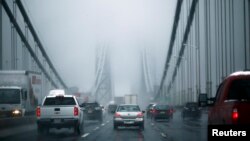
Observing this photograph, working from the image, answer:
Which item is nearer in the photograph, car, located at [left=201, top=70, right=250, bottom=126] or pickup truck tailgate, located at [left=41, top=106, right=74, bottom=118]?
car, located at [left=201, top=70, right=250, bottom=126]

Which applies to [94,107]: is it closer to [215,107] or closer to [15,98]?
[15,98]

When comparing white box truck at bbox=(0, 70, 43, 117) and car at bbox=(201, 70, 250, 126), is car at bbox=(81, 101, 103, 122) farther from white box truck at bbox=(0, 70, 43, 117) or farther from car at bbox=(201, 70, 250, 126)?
car at bbox=(201, 70, 250, 126)

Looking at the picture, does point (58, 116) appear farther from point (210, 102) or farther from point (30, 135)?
point (210, 102)

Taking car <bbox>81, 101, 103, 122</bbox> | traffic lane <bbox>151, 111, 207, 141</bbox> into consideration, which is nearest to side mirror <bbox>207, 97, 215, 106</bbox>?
traffic lane <bbox>151, 111, 207, 141</bbox>

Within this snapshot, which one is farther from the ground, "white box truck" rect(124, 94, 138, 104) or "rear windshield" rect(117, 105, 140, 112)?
"rear windshield" rect(117, 105, 140, 112)

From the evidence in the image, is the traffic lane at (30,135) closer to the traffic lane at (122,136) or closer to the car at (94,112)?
the traffic lane at (122,136)

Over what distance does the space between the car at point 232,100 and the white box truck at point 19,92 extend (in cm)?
2373

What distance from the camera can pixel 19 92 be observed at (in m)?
34.7

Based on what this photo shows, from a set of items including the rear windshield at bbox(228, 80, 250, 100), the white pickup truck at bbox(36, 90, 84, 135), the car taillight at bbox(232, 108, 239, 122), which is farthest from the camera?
the white pickup truck at bbox(36, 90, 84, 135)

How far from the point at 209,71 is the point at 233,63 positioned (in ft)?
53.0

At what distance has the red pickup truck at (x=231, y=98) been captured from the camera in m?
9.32

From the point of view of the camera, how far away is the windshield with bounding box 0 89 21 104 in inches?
1356

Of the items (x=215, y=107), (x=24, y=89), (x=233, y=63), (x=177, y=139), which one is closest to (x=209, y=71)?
(x=233, y=63)

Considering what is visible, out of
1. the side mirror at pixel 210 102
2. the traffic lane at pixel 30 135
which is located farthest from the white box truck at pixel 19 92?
the side mirror at pixel 210 102
